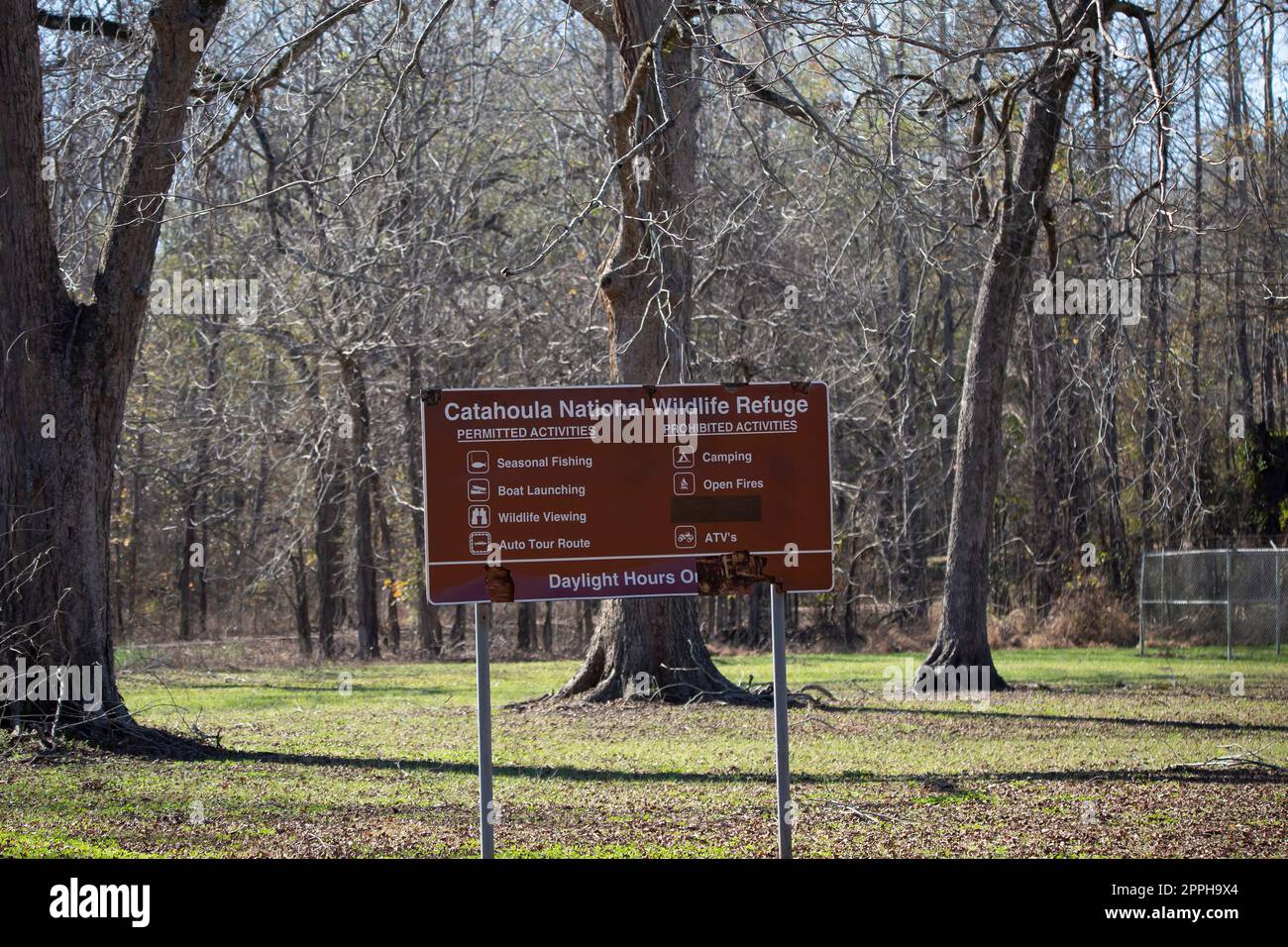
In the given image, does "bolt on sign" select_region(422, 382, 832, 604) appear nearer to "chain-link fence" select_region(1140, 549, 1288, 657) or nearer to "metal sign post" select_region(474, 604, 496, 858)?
"metal sign post" select_region(474, 604, 496, 858)

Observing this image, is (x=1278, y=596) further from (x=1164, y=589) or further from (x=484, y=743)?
(x=484, y=743)

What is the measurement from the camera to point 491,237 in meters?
28.4

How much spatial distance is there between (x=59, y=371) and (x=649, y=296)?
6198 millimetres

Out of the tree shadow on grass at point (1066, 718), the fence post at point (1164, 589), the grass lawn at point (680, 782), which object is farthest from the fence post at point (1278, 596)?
the tree shadow on grass at point (1066, 718)

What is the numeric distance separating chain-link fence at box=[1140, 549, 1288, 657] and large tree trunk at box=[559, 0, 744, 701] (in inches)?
450

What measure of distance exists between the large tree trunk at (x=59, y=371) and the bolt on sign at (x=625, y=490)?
5646mm

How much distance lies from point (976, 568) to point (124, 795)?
506 inches

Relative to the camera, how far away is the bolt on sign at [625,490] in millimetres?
6645

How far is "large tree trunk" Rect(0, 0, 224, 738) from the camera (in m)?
10.9

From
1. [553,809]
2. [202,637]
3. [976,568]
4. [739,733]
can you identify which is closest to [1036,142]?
[976,568]

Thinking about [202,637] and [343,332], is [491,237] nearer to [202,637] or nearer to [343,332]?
[343,332]

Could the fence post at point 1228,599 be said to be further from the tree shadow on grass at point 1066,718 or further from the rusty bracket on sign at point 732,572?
the rusty bracket on sign at point 732,572

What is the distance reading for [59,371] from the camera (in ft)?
36.6

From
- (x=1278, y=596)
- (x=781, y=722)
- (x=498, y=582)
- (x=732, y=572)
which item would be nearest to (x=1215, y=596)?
(x=1278, y=596)
